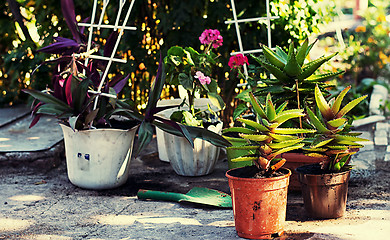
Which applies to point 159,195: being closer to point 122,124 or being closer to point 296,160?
point 122,124

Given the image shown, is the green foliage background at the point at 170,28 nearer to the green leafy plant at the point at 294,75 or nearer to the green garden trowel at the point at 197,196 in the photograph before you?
the green leafy plant at the point at 294,75

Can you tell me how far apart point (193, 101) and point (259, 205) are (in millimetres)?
1451

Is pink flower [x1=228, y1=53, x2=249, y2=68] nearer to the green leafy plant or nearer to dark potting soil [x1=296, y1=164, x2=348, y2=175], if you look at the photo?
the green leafy plant

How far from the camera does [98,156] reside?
359cm

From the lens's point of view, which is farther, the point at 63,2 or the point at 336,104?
the point at 63,2

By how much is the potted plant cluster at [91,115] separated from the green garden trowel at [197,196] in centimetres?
34

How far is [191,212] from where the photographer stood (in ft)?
10.5

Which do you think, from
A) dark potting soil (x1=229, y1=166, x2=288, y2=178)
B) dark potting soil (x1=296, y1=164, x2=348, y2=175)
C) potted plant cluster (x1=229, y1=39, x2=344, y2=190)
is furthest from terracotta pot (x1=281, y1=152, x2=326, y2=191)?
dark potting soil (x1=229, y1=166, x2=288, y2=178)

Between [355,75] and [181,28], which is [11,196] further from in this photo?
[355,75]

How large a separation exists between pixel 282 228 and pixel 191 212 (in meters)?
0.66

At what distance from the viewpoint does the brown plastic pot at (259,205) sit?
2.66 metres

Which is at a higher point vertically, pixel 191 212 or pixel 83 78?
pixel 83 78

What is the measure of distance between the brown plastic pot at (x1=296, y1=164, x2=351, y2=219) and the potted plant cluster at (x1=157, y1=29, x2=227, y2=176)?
1.09 metres

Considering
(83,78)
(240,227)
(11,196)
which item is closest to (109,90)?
(83,78)
